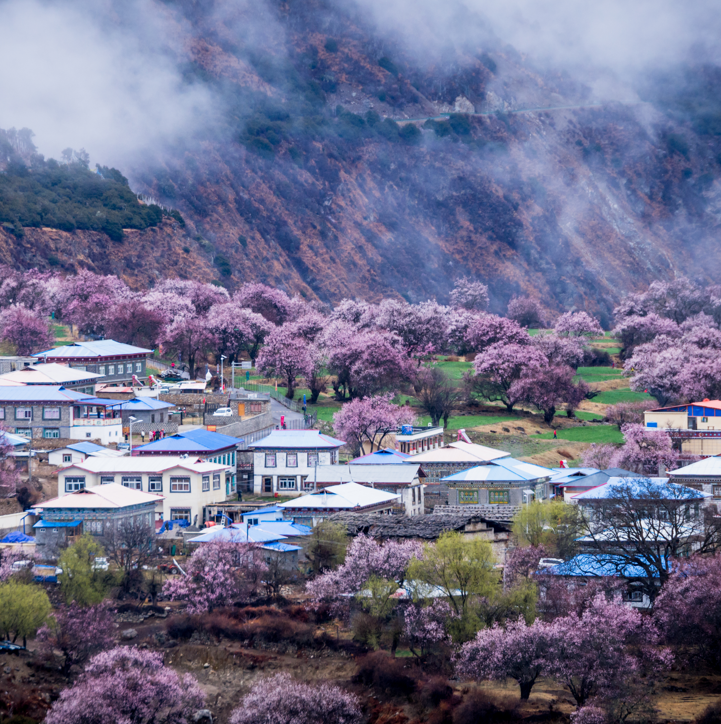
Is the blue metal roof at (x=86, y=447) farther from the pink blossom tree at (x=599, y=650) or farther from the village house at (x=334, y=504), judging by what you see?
the pink blossom tree at (x=599, y=650)

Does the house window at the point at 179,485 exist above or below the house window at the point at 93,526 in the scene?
above

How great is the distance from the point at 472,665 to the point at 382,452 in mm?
32387

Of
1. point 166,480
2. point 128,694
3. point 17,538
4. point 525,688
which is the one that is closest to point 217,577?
point 128,694

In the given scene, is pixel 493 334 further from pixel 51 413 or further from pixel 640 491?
pixel 640 491

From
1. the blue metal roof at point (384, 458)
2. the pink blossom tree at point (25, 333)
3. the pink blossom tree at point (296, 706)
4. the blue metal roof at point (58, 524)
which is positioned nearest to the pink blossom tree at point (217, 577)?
the blue metal roof at point (58, 524)

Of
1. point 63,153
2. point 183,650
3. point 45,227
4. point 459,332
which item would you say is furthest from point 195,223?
point 183,650

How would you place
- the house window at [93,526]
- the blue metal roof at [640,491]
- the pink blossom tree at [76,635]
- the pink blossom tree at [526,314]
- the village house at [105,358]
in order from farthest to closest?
the pink blossom tree at [526,314] → the village house at [105,358] → the house window at [93,526] → the blue metal roof at [640,491] → the pink blossom tree at [76,635]

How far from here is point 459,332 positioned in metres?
123

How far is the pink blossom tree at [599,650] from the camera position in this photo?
134ft

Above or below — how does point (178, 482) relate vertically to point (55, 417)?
below

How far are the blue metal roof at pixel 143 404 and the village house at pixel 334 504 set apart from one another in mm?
20597

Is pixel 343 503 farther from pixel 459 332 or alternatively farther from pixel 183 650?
pixel 459 332

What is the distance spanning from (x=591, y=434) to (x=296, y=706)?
2116 inches

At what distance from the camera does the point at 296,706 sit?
1564 inches
